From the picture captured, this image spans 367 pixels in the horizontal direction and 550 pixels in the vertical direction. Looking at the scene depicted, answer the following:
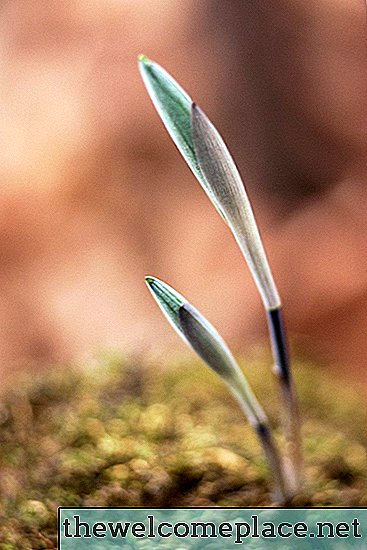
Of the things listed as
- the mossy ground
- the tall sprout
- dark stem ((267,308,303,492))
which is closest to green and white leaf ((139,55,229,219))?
the tall sprout

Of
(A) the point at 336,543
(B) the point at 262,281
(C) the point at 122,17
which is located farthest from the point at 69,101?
(A) the point at 336,543

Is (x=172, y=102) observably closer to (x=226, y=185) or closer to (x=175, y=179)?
(x=226, y=185)

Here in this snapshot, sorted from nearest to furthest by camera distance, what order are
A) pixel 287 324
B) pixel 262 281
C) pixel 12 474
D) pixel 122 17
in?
pixel 262 281
pixel 12 474
pixel 122 17
pixel 287 324

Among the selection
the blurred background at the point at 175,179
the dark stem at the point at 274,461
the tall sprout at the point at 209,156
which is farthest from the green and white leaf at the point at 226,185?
the blurred background at the point at 175,179

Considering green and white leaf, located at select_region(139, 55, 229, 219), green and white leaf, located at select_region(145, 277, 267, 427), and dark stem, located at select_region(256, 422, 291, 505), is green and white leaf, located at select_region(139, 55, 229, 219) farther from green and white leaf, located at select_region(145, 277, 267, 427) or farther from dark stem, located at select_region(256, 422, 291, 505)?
dark stem, located at select_region(256, 422, 291, 505)

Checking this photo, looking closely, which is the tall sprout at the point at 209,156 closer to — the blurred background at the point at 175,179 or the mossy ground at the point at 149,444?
the mossy ground at the point at 149,444

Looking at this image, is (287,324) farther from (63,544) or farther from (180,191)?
(63,544)
